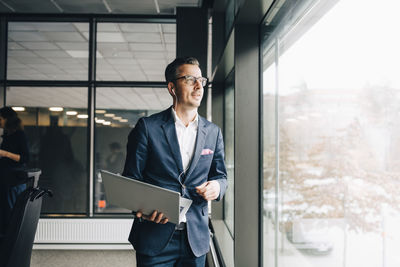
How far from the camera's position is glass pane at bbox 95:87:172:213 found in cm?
462

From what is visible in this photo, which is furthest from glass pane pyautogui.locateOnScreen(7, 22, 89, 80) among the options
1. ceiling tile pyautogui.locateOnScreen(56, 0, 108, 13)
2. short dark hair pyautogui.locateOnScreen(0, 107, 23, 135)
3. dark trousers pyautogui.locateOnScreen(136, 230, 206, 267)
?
dark trousers pyautogui.locateOnScreen(136, 230, 206, 267)

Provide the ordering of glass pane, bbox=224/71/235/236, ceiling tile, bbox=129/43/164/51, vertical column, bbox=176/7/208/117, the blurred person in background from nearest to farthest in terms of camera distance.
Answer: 1. glass pane, bbox=224/71/235/236
2. the blurred person in background
3. vertical column, bbox=176/7/208/117
4. ceiling tile, bbox=129/43/164/51

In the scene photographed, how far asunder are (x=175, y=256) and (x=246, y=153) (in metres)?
0.81

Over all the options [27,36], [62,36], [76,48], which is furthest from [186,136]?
[27,36]

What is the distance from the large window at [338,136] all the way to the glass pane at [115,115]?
3.16 meters

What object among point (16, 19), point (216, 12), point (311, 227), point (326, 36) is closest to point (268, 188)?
point (311, 227)

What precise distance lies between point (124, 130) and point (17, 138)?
1.47 meters

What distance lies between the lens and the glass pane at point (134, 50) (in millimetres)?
4613

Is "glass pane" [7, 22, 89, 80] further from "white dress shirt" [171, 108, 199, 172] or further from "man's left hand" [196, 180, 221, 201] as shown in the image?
"man's left hand" [196, 180, 221, 201]

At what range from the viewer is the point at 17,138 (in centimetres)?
362

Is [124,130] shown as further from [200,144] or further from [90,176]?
[200,144]

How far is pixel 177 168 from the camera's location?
4.63 feet

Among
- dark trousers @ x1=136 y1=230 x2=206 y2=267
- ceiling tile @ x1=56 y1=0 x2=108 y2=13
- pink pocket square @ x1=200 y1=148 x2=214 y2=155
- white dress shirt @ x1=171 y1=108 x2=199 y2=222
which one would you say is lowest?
dark trousers @ x1=136 y1=230 x2=206 y2=267

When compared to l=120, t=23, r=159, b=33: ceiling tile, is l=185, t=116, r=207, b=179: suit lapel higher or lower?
lower
